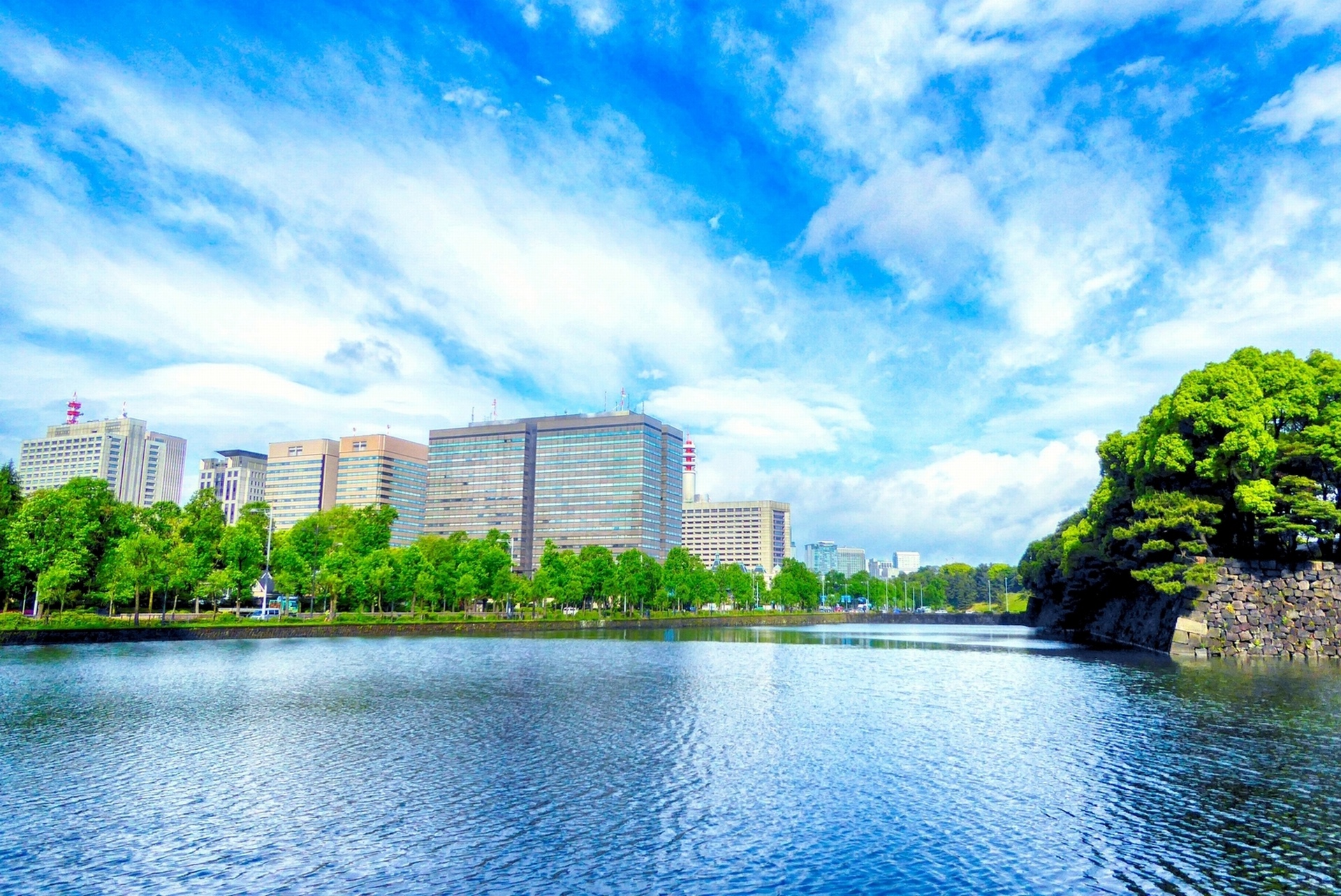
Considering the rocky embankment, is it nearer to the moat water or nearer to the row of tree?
the moat water

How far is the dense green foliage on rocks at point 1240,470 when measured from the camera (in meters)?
47.2

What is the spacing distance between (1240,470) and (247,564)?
3412 inches

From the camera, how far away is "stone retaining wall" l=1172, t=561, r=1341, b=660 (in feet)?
160

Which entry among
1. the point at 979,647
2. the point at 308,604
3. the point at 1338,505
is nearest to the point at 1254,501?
the point at 1338,505

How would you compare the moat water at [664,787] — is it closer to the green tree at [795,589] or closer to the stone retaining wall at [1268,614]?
the stone retaining wall at [1268,614]

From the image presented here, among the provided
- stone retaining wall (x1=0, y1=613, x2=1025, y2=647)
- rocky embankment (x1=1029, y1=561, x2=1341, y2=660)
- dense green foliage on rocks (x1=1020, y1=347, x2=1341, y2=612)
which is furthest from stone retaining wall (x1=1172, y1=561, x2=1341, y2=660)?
stone retaining wall (x1=0, y1=613, x2=1025, y2=647)

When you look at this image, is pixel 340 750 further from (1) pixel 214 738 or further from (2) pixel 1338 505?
(2) pixel 1338 505

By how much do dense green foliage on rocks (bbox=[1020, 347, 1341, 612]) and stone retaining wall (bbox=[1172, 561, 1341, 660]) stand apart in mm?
1464

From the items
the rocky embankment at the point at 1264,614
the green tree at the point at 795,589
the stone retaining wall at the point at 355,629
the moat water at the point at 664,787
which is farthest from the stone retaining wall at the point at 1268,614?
the green tree at the point at 795,589

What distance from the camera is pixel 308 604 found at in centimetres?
11650

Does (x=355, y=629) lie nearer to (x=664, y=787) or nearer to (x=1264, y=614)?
(x=664, y=787)

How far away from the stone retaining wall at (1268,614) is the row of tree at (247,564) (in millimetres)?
73736

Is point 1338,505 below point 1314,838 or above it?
above

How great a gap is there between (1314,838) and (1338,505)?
4488cm
